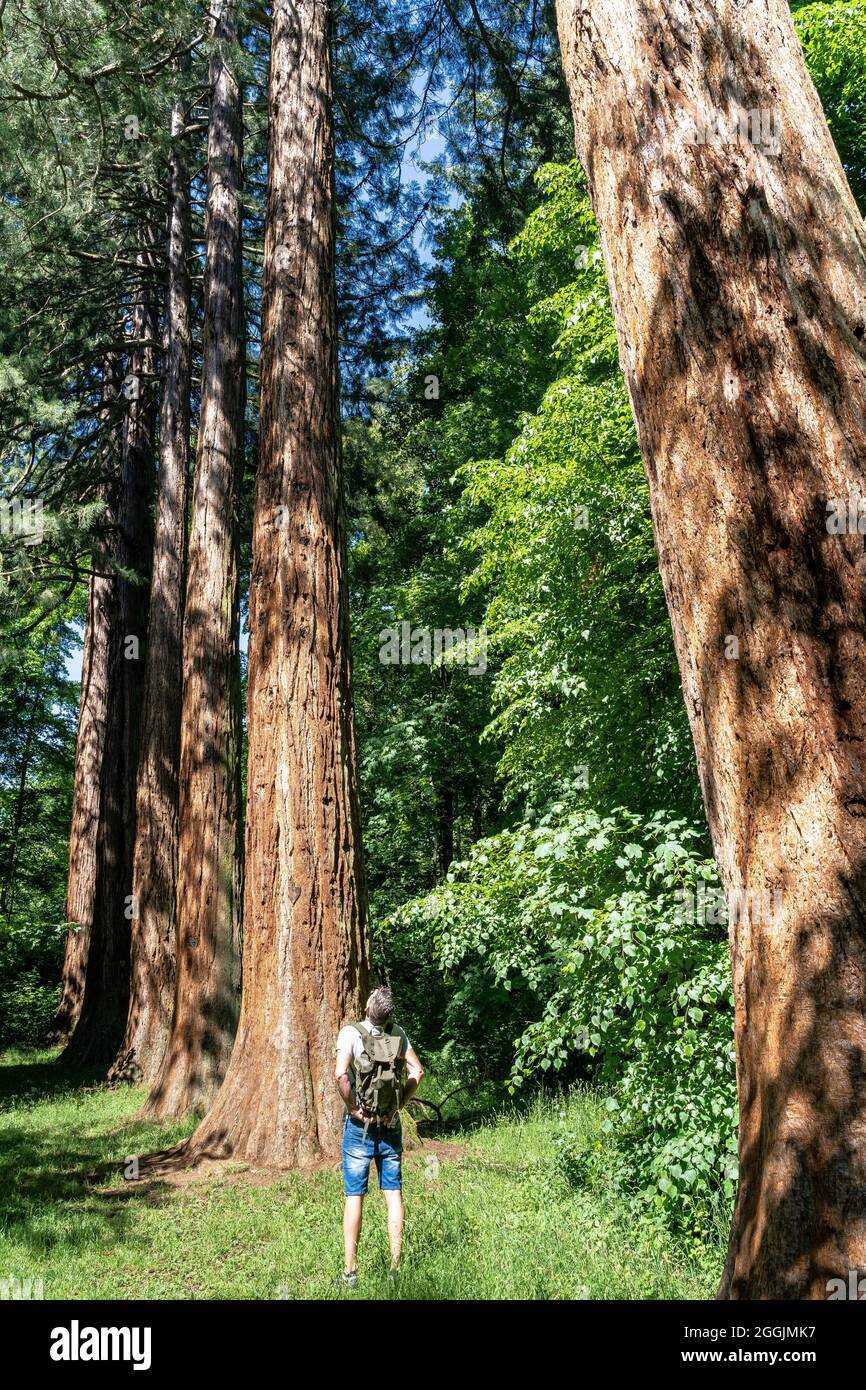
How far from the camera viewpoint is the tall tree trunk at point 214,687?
8.62 m

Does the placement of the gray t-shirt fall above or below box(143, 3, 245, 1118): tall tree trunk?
below

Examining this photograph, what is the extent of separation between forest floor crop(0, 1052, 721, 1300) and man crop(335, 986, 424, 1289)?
377 millimetres

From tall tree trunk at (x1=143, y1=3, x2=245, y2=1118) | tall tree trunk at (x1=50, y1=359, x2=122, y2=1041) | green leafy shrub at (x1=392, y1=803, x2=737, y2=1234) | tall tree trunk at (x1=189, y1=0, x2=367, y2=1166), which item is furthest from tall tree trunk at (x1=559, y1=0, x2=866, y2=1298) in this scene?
tall tree trunk at (x1=50, y1=359, x2=122, y2=1041)

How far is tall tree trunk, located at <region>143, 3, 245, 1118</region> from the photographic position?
8.62 m

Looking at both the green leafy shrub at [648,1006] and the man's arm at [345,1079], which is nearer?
the man's arm at [345,1079]

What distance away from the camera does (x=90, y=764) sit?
1593 centimetres

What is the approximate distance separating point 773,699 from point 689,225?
4.40 feet

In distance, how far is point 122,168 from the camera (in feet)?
40.0

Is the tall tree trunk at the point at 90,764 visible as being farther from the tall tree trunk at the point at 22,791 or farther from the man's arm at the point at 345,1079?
the man's arm at the point at 345,1079

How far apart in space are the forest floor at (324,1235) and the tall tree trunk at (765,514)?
2.62 metres

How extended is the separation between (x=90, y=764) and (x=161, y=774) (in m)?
5.17

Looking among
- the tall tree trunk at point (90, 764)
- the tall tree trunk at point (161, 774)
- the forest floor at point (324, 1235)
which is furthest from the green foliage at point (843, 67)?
the tall tree trunk at point (90, 764)

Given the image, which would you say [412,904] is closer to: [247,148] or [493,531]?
[493,531]

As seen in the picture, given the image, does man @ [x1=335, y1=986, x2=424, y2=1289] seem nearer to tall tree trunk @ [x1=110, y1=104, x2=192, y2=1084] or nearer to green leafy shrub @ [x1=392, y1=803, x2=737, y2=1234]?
green leafy shrub @ [x1=392, y1=803, x2=737, y2=1234]
